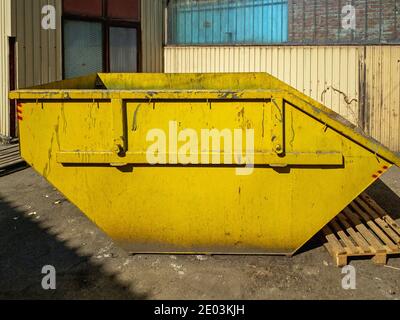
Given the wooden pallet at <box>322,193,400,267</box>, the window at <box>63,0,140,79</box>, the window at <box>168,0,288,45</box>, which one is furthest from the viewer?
the window at <box>168,0,288,45</box>

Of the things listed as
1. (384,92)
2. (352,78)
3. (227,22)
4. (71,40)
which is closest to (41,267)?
(71,40)

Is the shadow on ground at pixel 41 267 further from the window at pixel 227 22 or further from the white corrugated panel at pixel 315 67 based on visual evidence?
the window at pixel 227 22

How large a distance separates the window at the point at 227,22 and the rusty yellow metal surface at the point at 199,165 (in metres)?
6.51

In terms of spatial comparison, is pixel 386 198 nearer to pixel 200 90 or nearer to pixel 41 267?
pixel 200 90

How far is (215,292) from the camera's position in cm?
351

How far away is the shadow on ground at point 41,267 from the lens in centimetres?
351

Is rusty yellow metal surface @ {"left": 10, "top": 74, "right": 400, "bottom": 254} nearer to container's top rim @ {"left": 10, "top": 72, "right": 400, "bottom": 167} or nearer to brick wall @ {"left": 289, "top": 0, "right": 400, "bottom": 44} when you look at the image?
container's top rim @ {"left": 10, "top": 72, "right": 400, "bottom": 167}

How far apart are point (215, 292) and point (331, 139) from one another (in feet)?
5.88

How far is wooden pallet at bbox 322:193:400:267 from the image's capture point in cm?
394

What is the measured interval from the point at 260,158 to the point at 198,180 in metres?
0.65

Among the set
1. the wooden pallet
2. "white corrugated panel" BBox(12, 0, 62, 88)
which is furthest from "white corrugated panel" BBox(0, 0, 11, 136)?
the wooden pallet

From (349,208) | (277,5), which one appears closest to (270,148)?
(349,208)

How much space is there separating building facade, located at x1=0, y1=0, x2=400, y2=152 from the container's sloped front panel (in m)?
5.42

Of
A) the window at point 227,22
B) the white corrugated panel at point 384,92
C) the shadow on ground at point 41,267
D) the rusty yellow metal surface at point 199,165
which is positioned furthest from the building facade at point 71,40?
the white corrugated panel at point 384,92
